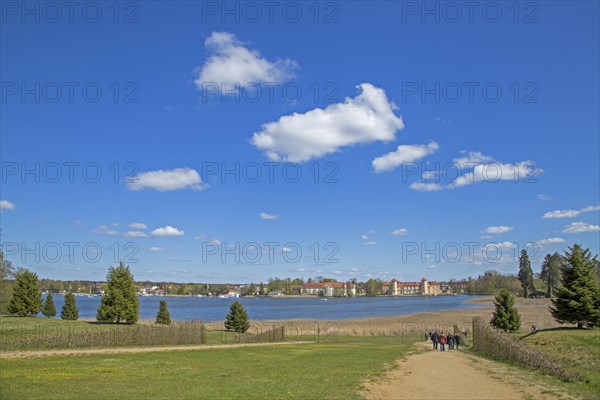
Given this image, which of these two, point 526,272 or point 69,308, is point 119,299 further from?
point 526,272

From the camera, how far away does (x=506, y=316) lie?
137 ft

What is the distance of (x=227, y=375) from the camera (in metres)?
19.7

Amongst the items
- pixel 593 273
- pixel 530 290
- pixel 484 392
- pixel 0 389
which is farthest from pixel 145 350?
pixel 530 290

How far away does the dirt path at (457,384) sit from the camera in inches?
651

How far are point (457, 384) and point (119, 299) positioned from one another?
102 ft

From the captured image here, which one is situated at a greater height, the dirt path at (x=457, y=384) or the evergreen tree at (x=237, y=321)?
the dirt path at (x=457, y=384)

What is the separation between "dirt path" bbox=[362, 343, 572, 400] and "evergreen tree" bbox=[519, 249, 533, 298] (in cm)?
13420

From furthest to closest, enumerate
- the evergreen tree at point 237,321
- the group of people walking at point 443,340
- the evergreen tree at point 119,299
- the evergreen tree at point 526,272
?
the evergreen tree at point 526,272, the evergreen tree at point 237,321, the evergreen tree at point 119,299, the group of people walking at point 443,340

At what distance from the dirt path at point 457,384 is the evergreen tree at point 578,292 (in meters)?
8.97

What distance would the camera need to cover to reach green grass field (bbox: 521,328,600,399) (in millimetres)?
18047

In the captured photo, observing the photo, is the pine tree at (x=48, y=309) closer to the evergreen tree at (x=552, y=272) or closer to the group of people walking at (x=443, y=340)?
the group of people walking at (x=443, y=340)

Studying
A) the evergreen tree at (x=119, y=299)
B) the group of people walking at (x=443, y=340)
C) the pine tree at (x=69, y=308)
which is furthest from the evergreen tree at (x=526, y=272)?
the evergreen tree at (x=119, y=299)

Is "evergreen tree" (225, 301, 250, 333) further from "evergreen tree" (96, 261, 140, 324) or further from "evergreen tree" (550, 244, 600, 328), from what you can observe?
"evergreen tree" (550, 244, 600, 328)

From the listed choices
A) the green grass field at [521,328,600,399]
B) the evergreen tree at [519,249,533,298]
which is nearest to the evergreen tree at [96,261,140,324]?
the green grass field at [521,328,600,399]
